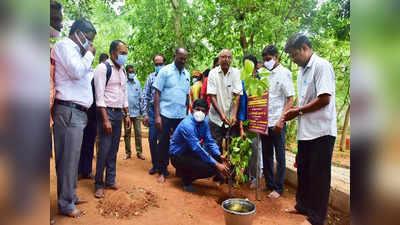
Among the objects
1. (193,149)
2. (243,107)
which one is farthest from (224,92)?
(193,149)

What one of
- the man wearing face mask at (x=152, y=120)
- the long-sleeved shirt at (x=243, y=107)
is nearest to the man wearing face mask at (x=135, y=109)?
the man wearing face mask at (x=152, y=120)

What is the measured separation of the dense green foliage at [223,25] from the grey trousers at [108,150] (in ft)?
9.84

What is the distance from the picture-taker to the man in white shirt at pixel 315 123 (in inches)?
98.7

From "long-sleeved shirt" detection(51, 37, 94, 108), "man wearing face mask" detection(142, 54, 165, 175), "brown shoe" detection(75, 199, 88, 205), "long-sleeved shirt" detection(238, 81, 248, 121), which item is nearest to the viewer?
"long-sleeved shirt" detection(51, 37, 94, 108)

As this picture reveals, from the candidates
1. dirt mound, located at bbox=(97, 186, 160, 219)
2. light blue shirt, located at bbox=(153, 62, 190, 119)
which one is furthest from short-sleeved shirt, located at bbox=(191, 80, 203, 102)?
dirt mound, located at bbox=(97, 186, 160, 219)

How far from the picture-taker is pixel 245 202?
8.47ft

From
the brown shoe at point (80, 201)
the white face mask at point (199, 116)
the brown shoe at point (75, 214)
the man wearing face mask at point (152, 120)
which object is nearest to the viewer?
the brown shoe at point (75, 214)

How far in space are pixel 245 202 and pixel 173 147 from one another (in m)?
1.66

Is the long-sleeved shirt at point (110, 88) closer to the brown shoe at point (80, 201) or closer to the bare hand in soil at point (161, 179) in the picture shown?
the brown shoe at point (80, 201)

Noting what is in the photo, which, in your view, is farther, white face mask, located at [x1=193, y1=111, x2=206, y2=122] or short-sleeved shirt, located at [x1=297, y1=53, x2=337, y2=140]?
white face mask, located at [x1=193, y1=111, x2=206, y2=122]

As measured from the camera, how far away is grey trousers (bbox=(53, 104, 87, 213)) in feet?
8.25

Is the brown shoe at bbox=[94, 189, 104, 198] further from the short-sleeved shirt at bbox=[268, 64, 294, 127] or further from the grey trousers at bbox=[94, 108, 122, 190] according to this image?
the short-sleeved shirt at bbox=[268, 64, 294, 127]

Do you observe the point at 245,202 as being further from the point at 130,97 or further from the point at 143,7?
the point at 143,7
